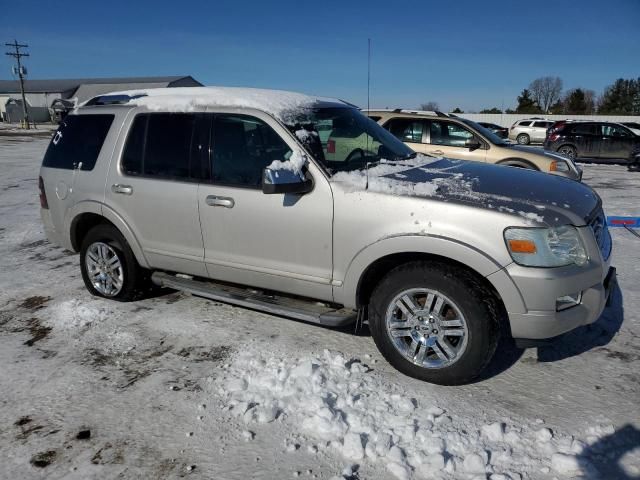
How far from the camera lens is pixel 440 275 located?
3229 millimetres

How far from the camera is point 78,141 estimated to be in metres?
4.91

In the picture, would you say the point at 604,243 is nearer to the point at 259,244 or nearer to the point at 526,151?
the point at 259,244

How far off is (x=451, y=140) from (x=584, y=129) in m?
12.1

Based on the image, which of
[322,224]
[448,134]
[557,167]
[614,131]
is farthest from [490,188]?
[614,131]

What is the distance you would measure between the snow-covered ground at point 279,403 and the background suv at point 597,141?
1607 cm

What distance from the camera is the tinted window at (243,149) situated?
385 centimetres

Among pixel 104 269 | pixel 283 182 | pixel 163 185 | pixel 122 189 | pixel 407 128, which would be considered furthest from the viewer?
pixel 407 128

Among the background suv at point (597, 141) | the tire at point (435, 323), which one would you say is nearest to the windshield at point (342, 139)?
the tire at point (435, 323)

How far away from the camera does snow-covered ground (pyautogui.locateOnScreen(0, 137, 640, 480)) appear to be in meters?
2.65

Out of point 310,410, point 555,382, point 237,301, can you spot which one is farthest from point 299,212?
point 555,382

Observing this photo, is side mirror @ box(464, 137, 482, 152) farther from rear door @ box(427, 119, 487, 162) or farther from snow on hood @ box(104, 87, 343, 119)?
snow on hood @ box(104, 87, 343, 119)

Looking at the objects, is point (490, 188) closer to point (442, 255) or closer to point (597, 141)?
point (442, 255)

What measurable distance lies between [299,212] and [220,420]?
1.46 m

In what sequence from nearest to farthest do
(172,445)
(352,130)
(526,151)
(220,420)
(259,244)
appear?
(172,445) → (220,420) → (259,244) → (352,130) → (526,151)
